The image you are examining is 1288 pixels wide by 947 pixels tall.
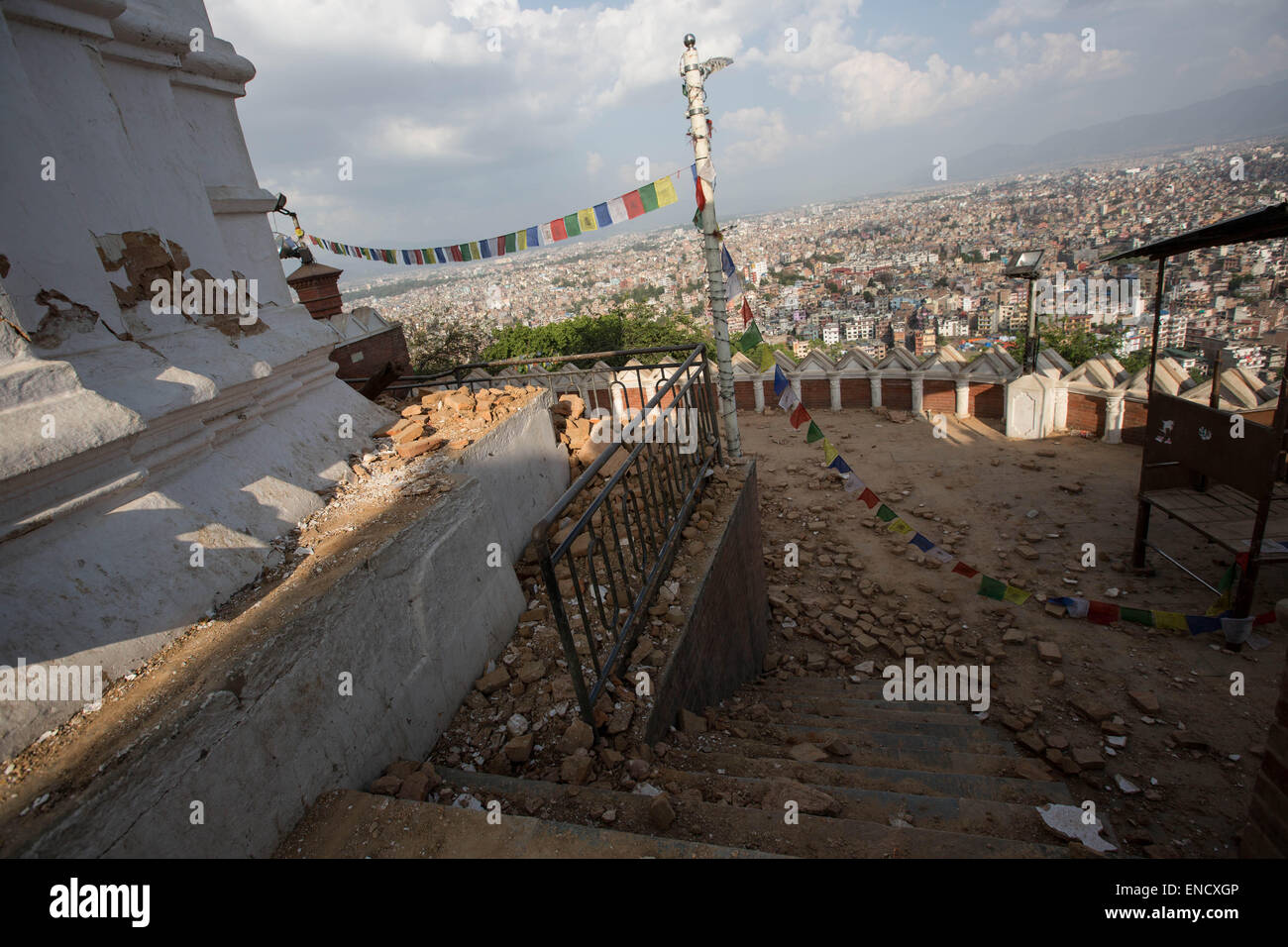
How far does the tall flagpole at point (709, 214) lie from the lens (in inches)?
229

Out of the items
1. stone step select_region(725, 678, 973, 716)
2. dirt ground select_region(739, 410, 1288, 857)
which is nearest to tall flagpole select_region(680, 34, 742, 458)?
dirt ground select_region(739, 410, 1288, 857)

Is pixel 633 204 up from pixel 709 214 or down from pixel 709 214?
up

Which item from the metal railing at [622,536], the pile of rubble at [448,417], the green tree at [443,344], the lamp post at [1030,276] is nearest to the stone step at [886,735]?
the metal railing at [622,536]

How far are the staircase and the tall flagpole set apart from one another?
345 centimetres

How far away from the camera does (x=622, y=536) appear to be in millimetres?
4395

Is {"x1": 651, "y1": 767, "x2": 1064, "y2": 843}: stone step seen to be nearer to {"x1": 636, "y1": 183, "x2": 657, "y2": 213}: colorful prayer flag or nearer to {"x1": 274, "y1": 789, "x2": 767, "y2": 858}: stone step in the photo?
{"x1": 274, "y1": 789, "x2": 767, "y2": 858}: stone step

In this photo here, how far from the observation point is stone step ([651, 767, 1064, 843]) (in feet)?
8.07

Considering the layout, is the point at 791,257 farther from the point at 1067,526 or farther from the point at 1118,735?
the point at 1118,735

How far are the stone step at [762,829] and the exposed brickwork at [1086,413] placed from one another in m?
9.21

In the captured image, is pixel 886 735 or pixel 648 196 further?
pixel 648 196

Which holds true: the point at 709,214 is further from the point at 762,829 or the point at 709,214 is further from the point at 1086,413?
the point at 1086,413

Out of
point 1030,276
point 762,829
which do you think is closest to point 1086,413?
point 1030,276

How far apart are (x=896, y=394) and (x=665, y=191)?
7.42m
